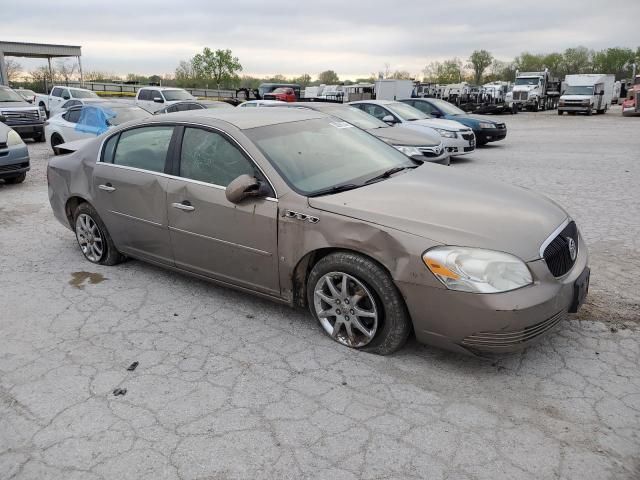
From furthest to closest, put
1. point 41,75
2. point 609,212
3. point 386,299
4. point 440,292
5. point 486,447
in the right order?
1. point 41,75
2. point 609,212
3. point 386,299
4. point 440,292
5. point 486,447

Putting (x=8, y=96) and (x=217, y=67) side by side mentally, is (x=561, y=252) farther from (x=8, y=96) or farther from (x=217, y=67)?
(x=217, y=67)

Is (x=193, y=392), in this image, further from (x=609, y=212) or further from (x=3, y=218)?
(x=609, y=212)

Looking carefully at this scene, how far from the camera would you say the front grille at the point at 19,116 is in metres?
15.6

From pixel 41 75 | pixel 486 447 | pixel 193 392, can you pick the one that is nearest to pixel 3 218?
pixel 193 392

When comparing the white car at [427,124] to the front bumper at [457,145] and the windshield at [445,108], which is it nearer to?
the front bumper at [457,145]

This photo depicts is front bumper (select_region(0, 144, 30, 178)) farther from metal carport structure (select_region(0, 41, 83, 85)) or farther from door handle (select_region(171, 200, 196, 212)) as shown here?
metal carport structure (select_region(0, 41, 83, 85))

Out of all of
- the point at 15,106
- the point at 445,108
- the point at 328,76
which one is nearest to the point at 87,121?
the point at 15,106

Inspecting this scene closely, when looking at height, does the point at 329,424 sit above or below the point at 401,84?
below

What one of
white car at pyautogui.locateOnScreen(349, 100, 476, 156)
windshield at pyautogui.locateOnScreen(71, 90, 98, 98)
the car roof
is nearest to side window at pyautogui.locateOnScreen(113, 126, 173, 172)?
the car roof

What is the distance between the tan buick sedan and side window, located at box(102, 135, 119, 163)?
2 cm

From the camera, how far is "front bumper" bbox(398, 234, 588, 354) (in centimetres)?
295

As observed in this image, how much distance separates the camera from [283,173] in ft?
12.4

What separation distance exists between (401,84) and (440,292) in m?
31.8

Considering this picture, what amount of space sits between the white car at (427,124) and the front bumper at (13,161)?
24.5 feet
